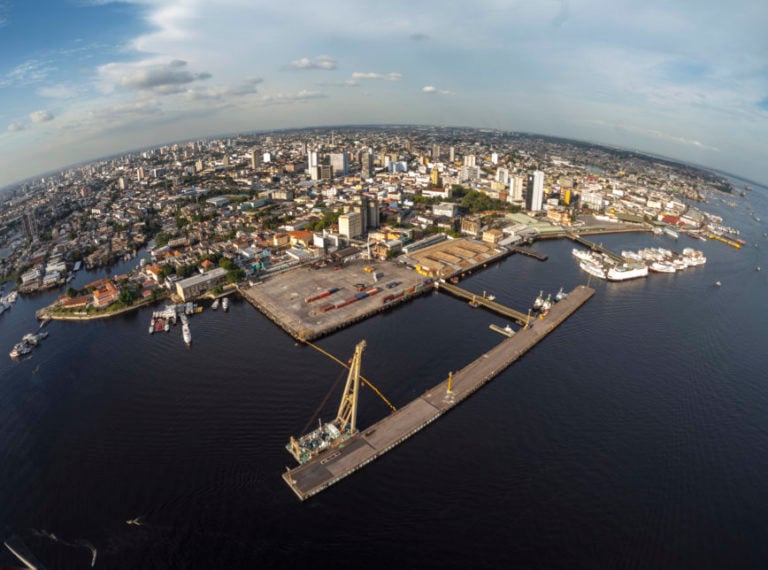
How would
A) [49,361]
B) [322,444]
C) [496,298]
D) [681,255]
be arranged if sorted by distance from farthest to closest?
[681,255] → [496,298] → [49,361] → [322,444]

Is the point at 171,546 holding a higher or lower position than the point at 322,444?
lower

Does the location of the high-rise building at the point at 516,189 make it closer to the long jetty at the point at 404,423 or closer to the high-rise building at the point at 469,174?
the high-rise building at the point at 469,174

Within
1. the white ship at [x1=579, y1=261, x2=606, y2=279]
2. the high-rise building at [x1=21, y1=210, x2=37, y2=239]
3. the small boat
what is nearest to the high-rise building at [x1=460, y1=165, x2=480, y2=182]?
the white ship at [x1=579, y1=261, x2=606, y2=279]

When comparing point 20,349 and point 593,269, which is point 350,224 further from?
point 20,349

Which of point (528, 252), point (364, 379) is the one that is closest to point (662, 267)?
point (528, 252)

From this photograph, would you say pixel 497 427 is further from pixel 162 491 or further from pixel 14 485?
pixel 14 485

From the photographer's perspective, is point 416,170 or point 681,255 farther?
point 416,170

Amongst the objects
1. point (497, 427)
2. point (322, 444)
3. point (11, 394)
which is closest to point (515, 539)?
point (497, 427)
